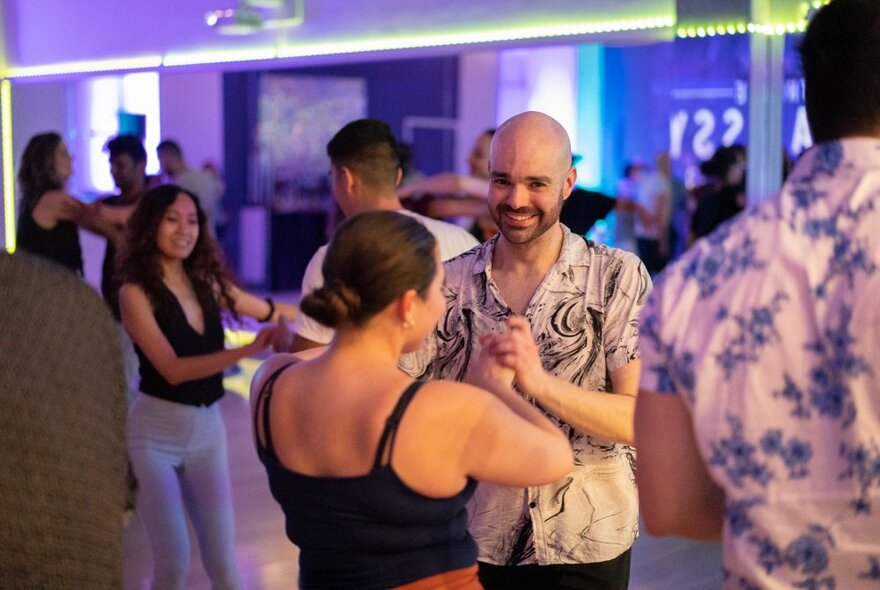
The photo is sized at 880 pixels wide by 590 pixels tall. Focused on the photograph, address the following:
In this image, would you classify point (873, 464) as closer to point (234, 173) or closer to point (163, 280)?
point (163, 280)

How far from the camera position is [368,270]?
198 centimetres

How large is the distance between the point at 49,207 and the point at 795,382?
5332 millimetres

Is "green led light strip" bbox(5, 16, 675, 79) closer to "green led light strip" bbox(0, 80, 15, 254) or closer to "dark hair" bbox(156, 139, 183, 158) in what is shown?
"green led light strip" bbox(0, 80, 15, 254)

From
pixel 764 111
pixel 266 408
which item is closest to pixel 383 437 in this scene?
pixel 266 408

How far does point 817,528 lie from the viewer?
1.44 meters

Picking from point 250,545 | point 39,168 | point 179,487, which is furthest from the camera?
point 39,168

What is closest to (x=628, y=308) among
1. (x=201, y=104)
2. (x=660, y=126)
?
(x=660, y=126)

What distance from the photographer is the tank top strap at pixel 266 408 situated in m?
2.03

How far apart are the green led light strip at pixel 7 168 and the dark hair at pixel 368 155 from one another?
8.29 meters

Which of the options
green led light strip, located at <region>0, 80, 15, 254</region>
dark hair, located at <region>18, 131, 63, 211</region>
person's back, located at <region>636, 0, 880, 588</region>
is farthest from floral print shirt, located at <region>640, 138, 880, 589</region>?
green led light strip, located at <region>0, 80, 15, 254</region>

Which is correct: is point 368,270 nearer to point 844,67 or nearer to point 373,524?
point 373,524

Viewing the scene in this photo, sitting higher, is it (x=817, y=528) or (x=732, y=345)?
(x=732, y=345)

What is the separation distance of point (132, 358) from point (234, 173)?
950 cm

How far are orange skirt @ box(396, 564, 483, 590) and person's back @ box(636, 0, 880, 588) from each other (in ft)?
2.13
